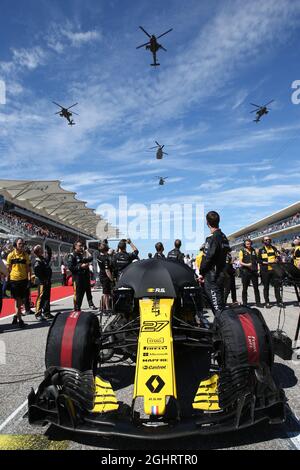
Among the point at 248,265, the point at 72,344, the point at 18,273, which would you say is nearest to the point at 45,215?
the point at 248,265

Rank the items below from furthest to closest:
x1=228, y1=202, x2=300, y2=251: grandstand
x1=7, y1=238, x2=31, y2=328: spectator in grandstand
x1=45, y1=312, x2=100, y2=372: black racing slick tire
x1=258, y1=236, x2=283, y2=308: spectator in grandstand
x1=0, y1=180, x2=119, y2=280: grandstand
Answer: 1. x1=228, y1=202, x2=300, y2=251: grandstand
2. x1=0, y1=180, x2=119, y2=280: grandstand
3. x1=258, y1=236, x2=283, y2=308: spectator in grandstand
4. x1=7, y1=238, x2=31, y2=328: spectator in grandstand
5. x1=45, y1=312, x2=100, y2=372: black racing slick tire

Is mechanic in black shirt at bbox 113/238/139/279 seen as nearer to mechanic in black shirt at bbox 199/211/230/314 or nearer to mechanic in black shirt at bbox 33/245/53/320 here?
mechanic in black shirt at bbox 33/245/53/320

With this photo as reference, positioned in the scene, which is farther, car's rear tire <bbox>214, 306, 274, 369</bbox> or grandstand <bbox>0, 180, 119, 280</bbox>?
grandstand <bbox>0, 180, 119, 280</bbox>

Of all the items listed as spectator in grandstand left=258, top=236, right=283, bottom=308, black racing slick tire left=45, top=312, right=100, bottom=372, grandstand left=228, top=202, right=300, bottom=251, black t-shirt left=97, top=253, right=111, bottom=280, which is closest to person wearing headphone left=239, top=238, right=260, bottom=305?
spectator in grandstand left=258, top=236, right=283, bottom=308

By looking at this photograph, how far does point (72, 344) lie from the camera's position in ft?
10.5

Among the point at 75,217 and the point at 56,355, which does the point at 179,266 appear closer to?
the point at 56,355

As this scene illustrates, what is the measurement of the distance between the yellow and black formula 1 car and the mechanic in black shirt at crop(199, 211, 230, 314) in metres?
1.08

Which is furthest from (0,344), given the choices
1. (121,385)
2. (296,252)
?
(296,252)

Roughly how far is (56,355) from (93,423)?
2.86 ft

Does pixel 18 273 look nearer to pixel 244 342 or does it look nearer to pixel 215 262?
pixel 215 262

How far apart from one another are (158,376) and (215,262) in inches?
103

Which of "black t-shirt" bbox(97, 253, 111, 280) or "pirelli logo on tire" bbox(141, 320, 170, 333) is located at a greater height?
"black t-shirt" bbox(97, 253, 111, 280)

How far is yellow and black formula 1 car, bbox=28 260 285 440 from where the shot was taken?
2434mm

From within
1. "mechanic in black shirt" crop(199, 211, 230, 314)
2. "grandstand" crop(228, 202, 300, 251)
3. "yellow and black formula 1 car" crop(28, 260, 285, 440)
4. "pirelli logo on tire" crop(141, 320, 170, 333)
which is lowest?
"yellow and black formula 1 car" crop(28, 260, 285, 440)
